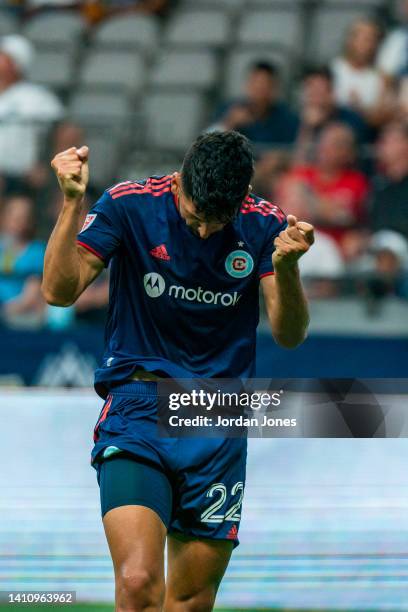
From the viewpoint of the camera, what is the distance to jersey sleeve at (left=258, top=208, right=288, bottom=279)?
412 centimetres

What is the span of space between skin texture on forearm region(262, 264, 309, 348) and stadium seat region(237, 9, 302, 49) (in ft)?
27.0

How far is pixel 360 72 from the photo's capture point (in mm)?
10969

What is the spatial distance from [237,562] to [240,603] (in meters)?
0.43

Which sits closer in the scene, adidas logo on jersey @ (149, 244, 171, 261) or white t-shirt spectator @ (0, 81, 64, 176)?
adidas logo on jersey @ (149, 244, 171, 261)

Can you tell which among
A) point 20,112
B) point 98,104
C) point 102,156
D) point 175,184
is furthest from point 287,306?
point 98,104

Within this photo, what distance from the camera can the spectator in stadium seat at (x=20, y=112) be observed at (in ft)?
33.5

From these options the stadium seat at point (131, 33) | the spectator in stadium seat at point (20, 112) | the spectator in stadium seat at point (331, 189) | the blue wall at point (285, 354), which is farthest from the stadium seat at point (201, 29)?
the blue wall at point (285, 354)

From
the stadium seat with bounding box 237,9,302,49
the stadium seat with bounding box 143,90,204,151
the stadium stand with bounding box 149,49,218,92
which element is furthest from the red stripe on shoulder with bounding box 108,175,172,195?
the stadium seat with bounding box 237,9,302,49

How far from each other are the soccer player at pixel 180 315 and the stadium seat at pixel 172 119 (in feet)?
21.4

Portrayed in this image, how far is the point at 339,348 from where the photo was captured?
9.48 metres

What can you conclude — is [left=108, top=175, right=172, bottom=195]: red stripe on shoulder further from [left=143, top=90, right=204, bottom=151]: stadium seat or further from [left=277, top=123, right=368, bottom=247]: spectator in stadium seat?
[left=143, top=90, right=204, bottom=151]: stadium seat

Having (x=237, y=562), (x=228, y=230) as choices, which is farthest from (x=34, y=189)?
(x=228, y=230)

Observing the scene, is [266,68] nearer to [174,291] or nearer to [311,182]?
[311,182]

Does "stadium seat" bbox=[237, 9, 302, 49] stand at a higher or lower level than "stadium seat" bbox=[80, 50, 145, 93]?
higher
